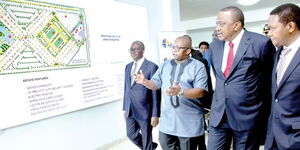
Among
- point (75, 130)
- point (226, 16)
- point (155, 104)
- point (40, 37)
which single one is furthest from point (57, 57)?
point (226, 16)

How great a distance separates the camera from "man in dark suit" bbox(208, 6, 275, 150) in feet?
4.99

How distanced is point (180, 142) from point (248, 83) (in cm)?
80

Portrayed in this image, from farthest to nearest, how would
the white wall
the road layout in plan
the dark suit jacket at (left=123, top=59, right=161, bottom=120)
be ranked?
the dark suit jacket at (left=123, top=59, right=161, bottom=120) → the white wall → the road layout in plan

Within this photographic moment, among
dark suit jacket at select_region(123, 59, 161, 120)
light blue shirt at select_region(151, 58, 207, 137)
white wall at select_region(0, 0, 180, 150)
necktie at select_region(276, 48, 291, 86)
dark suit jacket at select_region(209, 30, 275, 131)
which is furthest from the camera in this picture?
dark suit jacket at select_region(123, 59, 161, 120)

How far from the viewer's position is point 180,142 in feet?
6.49

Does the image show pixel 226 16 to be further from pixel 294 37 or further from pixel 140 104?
pixel 140 104

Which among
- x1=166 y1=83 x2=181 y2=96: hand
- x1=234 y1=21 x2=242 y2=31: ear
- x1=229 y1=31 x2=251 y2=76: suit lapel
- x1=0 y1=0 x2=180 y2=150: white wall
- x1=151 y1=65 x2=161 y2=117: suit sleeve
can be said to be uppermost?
x1=234 y1=21 x2=242 y2=31: ear

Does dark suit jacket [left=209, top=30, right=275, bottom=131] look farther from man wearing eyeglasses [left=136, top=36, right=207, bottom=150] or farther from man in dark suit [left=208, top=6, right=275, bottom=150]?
man wearing eyeglasses [left=136, top=36, right=207, bottom=150]

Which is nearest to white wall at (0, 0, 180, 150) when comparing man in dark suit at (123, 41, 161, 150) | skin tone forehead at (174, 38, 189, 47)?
man in dark suit at (123, 41, 161, 150)

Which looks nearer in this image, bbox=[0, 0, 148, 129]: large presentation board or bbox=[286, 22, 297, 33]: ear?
bbox=[286, 22, 297, 33]: ear

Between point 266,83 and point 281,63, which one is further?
point 266,83

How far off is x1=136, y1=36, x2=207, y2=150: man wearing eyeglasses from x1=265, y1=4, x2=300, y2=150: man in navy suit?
60 centimetres

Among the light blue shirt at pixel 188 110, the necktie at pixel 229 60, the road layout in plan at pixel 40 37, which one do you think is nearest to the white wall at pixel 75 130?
the road layout in plan at pixel 40 37

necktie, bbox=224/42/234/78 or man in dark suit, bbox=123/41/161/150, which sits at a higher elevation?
necktie, bbox=224/42/234/78
